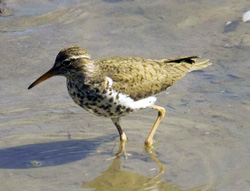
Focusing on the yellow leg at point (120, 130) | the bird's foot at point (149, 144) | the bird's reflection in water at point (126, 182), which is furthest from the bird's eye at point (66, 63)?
the bird's foot at point (149, 144)

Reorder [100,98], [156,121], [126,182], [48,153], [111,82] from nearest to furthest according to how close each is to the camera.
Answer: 1. [126,182]
2. [100,98]
3. [111,82]
4. [48,153]
5. [156,121]

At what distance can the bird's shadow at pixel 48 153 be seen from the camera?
7.01 metres

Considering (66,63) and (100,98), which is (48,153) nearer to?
(100,98)

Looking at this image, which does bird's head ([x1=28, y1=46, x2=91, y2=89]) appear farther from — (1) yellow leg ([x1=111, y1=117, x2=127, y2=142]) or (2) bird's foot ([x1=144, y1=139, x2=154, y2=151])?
(2) bird's foot ([x1=144, y1=139, x2=154, y2=151])

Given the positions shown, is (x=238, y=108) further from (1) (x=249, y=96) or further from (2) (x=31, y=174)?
(2) (x=31, y=174)

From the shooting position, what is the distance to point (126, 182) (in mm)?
6594

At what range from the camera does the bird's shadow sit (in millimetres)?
7008

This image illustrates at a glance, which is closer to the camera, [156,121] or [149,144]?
[149,144]

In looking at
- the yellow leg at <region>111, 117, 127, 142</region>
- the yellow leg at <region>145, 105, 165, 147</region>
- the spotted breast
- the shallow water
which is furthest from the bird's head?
the yellow leg at <region>145, 105, 165, 147</region>

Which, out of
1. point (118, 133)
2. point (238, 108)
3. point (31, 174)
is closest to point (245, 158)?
point (238, 108)

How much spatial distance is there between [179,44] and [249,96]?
6.77 feet

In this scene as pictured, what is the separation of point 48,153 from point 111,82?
4.12 feet

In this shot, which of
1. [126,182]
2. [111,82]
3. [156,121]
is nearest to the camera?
[126,182]

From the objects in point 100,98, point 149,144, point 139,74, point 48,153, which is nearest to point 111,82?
point 100,98
